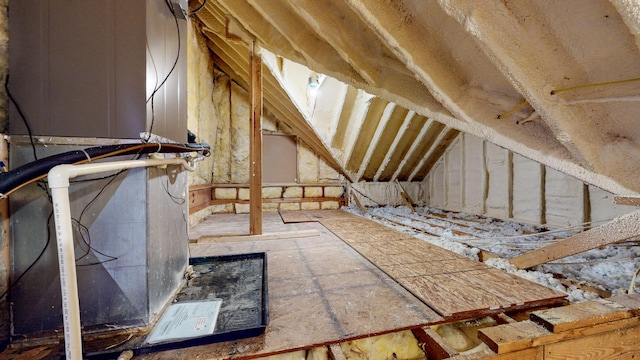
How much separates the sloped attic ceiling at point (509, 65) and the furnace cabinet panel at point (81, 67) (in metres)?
0.96

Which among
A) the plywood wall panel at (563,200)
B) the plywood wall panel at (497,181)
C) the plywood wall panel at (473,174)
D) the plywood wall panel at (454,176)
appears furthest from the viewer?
the plywood wall panel at (454,176)

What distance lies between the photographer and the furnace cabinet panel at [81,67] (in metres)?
1.10

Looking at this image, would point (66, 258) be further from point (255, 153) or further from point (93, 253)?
point (255, 153)

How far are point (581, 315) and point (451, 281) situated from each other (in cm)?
62

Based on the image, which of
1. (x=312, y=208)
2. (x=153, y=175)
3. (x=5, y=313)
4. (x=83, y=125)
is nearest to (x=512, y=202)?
(x=312, y=208)

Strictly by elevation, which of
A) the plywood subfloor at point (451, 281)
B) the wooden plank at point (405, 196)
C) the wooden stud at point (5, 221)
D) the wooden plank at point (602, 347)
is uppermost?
the wooden stud at point (5, 221)

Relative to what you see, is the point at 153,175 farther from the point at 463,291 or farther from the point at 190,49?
the point at 190,49

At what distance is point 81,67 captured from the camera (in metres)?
1.14

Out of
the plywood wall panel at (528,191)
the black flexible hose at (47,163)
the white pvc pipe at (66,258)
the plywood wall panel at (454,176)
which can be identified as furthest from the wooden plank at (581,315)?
the plywood wall panel at (454,176)

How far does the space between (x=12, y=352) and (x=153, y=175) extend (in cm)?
92

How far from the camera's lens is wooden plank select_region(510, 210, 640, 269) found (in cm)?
142

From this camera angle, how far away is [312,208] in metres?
5.86

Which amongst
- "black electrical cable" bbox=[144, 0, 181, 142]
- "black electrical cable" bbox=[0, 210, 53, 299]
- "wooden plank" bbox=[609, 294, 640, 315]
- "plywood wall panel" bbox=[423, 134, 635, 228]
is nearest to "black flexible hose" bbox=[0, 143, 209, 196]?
"black electrical cable" bbox=[144, 0, 181, 142]

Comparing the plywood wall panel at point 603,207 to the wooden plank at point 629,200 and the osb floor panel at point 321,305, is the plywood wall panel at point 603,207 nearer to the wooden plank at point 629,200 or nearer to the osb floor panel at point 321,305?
the wooden plank at point 629,200
